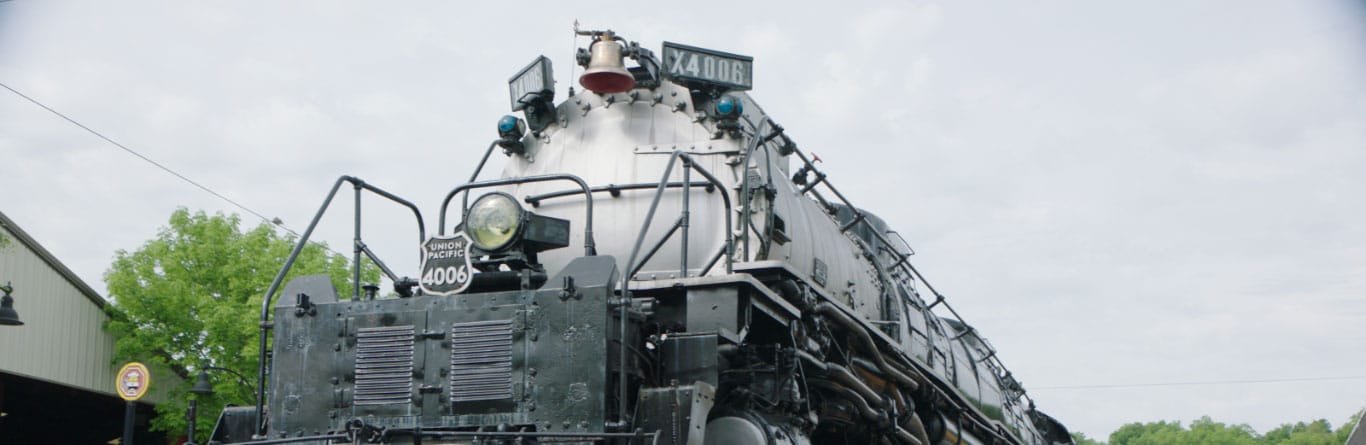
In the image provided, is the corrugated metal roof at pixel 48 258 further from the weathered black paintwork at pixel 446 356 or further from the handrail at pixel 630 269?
the handrail at pixel 630 269

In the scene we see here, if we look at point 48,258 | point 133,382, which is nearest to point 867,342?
point 133,382

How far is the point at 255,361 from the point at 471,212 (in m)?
18.1

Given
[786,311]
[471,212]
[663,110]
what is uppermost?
[663,110]

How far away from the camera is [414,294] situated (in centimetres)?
787

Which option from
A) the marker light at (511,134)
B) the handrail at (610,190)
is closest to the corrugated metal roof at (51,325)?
the marker light at (511,134)

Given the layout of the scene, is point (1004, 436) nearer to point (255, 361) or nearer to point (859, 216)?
point (859, 216)

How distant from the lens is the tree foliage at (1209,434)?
87.5 meters

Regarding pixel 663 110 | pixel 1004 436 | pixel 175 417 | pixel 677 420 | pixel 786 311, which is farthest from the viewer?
pixel 175 417

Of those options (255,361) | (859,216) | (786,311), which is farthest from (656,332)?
(255,361)

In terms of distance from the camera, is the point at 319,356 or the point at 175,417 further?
the point at 175,417

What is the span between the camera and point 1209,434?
324ft

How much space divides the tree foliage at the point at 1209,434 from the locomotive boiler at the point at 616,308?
83.3 meters

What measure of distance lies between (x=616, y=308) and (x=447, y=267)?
108 centimetres

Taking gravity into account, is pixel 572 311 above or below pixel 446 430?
above
